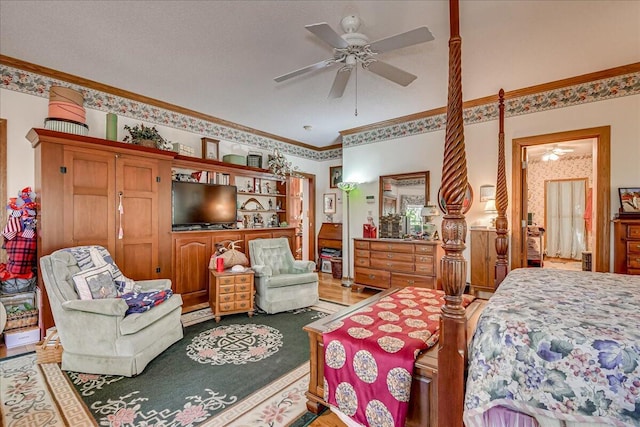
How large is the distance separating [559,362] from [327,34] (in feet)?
7.27

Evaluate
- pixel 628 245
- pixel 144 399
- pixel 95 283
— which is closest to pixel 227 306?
pixel 95 283

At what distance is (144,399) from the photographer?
1998 millimetres

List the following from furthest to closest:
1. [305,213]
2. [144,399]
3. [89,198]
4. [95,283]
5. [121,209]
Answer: [305,213], [121,209], [89,198], [95,283], [144,399]

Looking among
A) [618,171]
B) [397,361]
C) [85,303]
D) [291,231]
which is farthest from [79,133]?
[618,171]

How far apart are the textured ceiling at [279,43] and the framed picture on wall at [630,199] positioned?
1374 millimetres

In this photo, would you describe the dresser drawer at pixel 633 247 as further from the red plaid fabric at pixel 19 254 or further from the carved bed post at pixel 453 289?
the red plaid fabric at pixel 19 254

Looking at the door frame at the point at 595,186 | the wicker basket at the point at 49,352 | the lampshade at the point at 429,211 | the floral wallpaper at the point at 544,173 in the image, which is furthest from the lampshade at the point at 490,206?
the wicker basket at the point at 49,352

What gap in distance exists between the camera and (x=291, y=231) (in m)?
5.39

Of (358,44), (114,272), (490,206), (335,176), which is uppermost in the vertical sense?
(358,44)

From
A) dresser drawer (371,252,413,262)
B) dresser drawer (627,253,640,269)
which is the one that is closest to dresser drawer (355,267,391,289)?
dresser drawer (371,252,413,262)

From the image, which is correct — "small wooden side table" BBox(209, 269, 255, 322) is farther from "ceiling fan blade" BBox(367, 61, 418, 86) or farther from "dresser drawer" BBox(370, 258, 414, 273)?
"ceiling fan blade" BBox(367, 61, 418, 86)

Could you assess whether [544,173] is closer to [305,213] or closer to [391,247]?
[391,247]

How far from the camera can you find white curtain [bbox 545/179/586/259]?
704 centimetres

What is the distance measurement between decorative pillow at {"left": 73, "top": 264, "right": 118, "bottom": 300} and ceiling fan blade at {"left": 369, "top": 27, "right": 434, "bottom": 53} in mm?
3013
